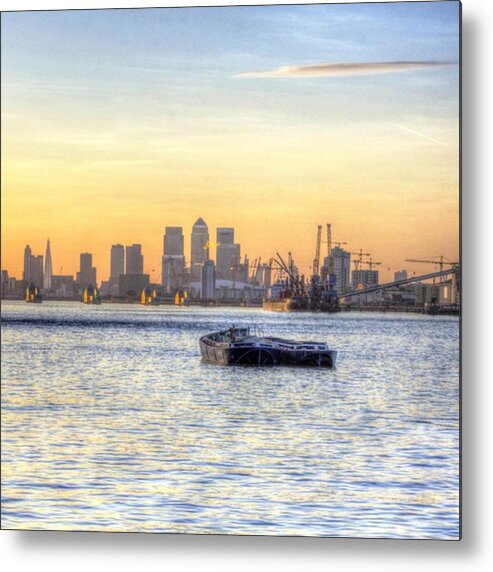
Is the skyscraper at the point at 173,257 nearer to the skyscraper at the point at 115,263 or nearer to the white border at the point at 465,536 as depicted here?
the skyscraper at the point at 115,263

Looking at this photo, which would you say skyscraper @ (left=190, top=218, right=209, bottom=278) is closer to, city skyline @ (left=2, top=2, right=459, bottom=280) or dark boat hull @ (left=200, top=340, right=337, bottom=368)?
city skyline @ (left=2, top=2, right=459, bottom=280)

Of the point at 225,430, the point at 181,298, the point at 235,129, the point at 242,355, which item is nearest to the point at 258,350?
the point at 242,355

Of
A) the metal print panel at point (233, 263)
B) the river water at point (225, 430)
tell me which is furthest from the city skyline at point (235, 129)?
the river water at point (225, 430)

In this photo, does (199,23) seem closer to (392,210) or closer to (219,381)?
(392,210)

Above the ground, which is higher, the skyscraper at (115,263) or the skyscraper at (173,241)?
the skyscraper at (173,241)

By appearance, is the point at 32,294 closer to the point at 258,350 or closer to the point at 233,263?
the point at 233,263

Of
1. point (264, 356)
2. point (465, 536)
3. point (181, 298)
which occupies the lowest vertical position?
point (465, 536)

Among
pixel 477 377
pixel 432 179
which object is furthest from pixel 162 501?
pixel 432 179
